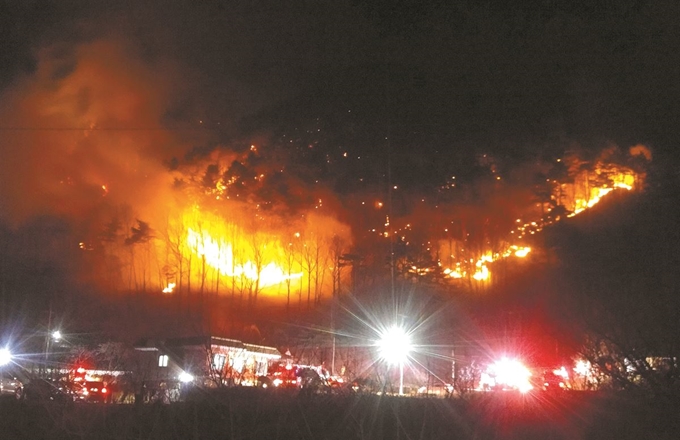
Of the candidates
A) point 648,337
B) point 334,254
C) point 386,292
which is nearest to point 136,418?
point 648,337

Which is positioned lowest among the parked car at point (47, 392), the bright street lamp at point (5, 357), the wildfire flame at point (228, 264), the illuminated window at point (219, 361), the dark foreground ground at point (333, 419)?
the dark foreground ground at point (333, 419)

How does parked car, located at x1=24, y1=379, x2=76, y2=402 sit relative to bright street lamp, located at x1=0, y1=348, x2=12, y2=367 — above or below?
below

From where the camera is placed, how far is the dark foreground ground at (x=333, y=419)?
41.0ft

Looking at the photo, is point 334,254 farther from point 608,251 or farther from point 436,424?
point 436,424

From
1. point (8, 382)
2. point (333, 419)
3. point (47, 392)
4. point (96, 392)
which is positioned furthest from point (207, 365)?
point (8, 382)

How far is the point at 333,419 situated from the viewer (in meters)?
13.2

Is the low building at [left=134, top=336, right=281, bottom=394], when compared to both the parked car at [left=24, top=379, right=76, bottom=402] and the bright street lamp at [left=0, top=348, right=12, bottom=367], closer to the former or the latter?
the parked car at [left=24, top=379, right=76, bottom=402]

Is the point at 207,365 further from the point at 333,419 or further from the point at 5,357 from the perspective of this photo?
the point at 5,357

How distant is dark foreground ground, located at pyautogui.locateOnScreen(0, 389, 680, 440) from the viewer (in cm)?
1248

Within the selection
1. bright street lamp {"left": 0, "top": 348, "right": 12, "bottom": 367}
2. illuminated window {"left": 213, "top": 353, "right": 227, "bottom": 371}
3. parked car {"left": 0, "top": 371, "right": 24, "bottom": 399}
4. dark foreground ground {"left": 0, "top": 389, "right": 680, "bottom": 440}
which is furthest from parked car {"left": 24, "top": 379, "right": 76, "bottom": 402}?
bright street lamp {"left": 0, "top": 348, "right": 12, "bottom": 367}

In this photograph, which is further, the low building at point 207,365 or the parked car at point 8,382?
the parked car at point 8,382

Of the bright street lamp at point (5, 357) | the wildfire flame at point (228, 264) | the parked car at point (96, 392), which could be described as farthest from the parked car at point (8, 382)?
the wildfire flame at point (228, 264)

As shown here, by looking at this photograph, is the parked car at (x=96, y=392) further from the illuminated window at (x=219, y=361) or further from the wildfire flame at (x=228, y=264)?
the wildfire flame at (x=228, y=264)

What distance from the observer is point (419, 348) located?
36062mm
